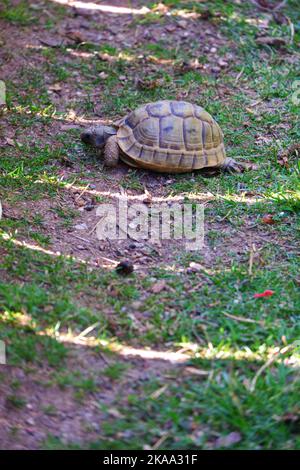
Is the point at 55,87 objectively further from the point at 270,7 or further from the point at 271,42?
the point at 270,7

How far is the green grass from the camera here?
139 inches

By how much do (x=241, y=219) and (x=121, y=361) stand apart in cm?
180

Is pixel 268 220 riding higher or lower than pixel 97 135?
lower

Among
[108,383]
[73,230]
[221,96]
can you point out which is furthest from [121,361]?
[221,96]

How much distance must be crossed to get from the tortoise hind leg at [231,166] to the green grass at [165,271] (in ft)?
0.32

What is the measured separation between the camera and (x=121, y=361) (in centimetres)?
378

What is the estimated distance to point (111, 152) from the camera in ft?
18.4

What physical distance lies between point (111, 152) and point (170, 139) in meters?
0.49

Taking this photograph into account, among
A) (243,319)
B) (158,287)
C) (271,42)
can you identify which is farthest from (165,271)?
(271,42)

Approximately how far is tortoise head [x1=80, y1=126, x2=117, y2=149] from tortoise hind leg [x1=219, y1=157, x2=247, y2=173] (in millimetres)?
947

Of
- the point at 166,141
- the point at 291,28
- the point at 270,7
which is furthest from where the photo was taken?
the point at 270,7

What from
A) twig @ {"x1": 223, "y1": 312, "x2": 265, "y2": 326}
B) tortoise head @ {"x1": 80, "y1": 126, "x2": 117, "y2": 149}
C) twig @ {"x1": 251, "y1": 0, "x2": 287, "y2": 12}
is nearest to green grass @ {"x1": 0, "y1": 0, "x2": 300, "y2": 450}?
twig @ {"x1": 223, "y1": 312, "x2": 265, "y2": 326}

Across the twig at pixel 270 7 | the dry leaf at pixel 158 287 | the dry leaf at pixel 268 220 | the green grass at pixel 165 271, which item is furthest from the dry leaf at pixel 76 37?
the dry leaf at pixel 158 287

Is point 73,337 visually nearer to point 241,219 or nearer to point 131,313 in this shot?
point 131,313
